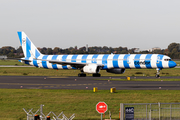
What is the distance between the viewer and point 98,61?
6081cm

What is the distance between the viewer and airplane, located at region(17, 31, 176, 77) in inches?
2158

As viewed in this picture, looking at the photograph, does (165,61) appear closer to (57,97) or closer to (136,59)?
(136,59)

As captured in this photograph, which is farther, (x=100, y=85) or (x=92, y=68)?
(x=92, y=68)

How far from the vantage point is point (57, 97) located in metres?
28.3

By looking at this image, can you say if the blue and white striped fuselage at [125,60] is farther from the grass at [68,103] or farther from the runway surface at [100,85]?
the grass at [68,103]

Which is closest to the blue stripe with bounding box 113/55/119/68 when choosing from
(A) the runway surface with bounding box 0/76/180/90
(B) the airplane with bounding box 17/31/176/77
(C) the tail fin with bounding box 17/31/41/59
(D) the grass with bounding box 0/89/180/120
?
(B) the airplane with bounding box 17/31/176/77

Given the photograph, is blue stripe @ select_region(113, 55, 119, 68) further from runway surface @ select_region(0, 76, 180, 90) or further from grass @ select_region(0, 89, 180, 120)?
grass @ select_region(0, 89, 180, 120)

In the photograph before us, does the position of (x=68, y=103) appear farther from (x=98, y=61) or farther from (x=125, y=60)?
(x=98, y=61)

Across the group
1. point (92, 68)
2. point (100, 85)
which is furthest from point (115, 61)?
point (100, 85)

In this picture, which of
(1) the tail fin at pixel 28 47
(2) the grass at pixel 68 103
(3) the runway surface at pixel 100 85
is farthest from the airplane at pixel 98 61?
(2) the grass at pixel 68 103

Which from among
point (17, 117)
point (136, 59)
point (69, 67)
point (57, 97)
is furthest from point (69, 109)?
point (69, 67)

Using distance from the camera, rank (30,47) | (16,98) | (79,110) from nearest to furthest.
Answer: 1. (79,110)
2. (16,98)
3. (30,47)

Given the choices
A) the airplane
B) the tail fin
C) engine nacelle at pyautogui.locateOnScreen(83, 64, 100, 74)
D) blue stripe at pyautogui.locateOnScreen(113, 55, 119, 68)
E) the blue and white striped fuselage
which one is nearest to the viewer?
the blue and white striped fuselage

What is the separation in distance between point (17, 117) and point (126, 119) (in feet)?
25.5
